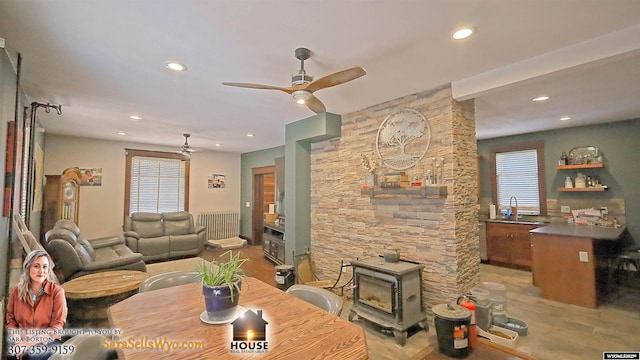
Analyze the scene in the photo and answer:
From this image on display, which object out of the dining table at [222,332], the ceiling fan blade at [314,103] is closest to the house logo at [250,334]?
the dining table at [222,332]

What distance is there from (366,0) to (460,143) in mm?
1931

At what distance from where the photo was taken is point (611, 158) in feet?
14.9

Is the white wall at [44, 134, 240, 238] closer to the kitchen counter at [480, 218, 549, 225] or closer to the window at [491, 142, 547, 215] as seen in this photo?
the kitchen counter at [480, 218, 549, 225]

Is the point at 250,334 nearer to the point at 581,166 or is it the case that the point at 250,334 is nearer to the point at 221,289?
the point at 221,289

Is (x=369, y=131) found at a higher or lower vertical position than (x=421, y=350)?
higher

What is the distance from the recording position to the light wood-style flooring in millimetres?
2536

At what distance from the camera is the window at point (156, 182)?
21.7 feet

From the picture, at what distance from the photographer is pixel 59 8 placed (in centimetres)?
177

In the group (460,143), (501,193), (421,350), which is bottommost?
(421,350)

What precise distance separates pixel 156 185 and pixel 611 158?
9.09 meters

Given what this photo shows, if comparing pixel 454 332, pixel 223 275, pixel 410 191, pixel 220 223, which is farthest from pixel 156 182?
pixel 454 332

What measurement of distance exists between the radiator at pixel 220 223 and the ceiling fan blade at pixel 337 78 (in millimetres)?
6404

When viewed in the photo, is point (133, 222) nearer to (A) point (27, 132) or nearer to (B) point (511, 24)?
(A) point (27, 132)

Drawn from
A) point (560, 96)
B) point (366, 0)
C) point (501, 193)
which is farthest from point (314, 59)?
point (501, 193)
